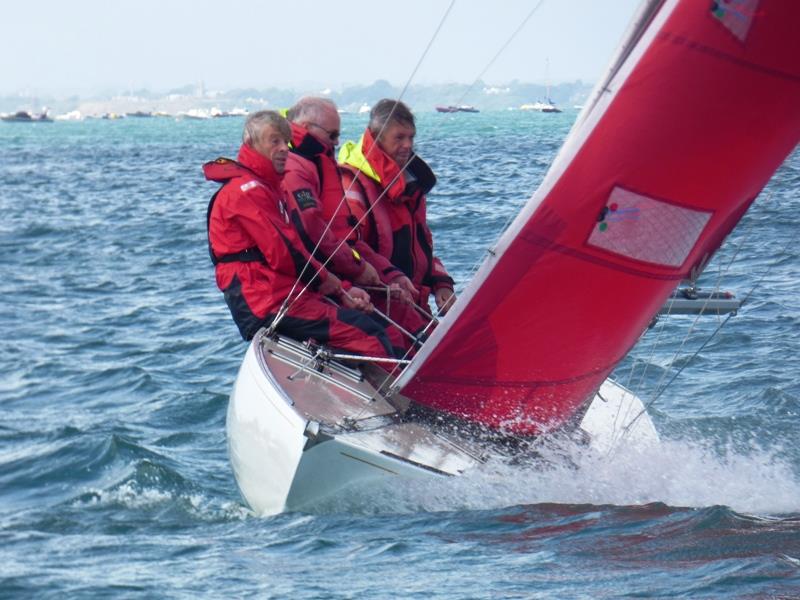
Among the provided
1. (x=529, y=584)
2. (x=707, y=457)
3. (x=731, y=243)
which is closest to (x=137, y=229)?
(x=731, y=243)

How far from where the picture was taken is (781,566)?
13.5 ft

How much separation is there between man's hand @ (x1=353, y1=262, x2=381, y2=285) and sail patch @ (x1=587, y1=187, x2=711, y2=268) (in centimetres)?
114

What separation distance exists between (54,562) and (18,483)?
4.43ft

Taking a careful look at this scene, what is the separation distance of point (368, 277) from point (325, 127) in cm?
67

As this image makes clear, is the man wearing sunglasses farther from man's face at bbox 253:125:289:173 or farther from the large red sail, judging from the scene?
the large red sail

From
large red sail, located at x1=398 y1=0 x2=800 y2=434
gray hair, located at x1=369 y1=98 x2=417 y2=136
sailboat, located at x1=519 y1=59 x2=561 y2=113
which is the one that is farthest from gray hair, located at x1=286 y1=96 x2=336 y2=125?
sailboat, located at x1=519 y1=59 x2=561 y2=113

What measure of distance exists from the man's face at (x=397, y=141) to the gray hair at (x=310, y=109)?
275 millimetres

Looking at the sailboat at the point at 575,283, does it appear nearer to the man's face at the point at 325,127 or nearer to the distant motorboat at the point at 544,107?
the man's face at the point at 325,127

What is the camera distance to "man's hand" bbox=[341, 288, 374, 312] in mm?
5625

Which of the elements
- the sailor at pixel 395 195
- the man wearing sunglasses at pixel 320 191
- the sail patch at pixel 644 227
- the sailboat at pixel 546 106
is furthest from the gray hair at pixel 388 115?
the sailboat at pixel 546 106

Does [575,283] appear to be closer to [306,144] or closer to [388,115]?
[388,115]

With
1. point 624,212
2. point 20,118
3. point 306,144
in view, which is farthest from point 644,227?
point 20,118

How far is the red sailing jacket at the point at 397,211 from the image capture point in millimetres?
5758

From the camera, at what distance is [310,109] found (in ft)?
18.9
